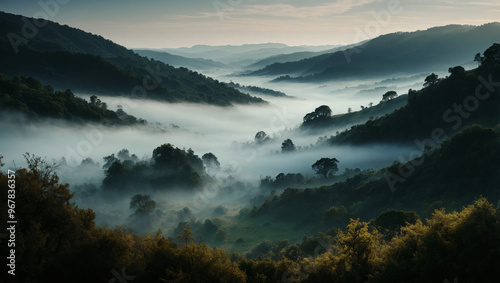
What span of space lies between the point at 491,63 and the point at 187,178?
339 ft

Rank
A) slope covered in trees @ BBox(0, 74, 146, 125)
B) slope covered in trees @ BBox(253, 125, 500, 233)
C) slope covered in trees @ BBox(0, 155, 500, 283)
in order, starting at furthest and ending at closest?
slope covered in trees @ BBox(0, 74, 146, 125) < slope covered in trees @ BBox(253, 125, 500, 233) < slope covered in trees @ BBox(0, 155, 500, 283)

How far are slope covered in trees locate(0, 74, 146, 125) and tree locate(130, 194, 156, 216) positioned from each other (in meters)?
109

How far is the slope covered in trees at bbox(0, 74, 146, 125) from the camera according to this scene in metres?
160

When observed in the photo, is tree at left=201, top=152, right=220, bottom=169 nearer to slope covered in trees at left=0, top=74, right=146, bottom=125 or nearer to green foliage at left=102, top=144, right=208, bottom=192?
Answer: green foliage at left=102, top=144, right=208, bottom=192

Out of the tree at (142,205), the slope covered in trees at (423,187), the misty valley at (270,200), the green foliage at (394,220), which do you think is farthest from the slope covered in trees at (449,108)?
the tree at (142,205)

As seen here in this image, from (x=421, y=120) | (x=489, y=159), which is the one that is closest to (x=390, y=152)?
(x=421, y=120)

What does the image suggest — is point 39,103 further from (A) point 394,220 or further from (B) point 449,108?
(B) point 449,108

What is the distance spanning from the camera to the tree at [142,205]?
271 feet

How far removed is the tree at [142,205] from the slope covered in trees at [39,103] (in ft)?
358

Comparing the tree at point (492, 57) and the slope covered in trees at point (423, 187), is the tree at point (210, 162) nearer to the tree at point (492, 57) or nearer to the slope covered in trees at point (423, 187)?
the slope covered in trees at point (423, 187)

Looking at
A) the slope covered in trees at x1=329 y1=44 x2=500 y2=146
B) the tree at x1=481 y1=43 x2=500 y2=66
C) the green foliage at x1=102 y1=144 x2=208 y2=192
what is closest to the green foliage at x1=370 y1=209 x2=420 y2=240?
the slope covered in trees at x1=329 y1=44 x2=500 y2=146

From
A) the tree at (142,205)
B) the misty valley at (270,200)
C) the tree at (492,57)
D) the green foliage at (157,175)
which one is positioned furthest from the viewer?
the tree at (492,57)

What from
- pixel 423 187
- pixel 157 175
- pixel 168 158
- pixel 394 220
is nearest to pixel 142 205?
pixel 157 175

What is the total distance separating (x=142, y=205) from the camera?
85625 mm
